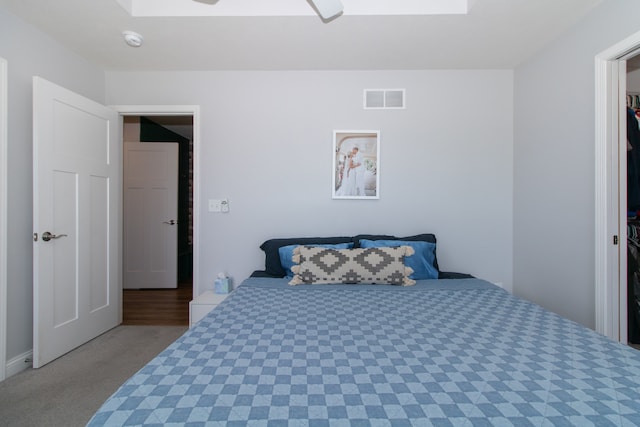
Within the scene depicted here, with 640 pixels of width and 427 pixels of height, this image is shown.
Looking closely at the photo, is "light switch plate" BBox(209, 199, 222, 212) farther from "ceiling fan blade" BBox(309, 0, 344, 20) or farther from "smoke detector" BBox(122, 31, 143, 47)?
"ceiling fan blade" BBox(309, 0, 344, 20)

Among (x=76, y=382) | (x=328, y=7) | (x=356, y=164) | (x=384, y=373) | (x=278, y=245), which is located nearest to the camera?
→ (x=384, y=373)

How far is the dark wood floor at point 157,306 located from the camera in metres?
3.11

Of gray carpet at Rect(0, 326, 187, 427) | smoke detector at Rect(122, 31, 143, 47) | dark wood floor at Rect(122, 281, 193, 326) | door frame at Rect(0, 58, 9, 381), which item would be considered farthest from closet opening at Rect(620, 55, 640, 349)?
door frame at Rect(0, 58, 9, 381)

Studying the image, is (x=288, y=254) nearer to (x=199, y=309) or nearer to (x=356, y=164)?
(x=199, y=309)

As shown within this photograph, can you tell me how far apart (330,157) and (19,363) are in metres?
2.58

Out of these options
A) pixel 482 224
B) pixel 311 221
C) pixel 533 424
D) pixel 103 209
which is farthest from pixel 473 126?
pixel 103 209

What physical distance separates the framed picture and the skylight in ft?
3.19

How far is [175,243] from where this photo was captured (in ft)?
14.2

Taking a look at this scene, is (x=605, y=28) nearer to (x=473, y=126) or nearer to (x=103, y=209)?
(x=473, y=126)

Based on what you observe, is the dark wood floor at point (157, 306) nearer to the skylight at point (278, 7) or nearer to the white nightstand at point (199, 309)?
the white nightstand at point (199, 309)

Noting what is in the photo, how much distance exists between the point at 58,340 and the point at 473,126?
357 centimetres

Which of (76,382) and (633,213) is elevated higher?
(633,213)

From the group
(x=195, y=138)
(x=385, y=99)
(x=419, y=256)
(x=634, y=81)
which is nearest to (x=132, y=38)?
(x=195, y=138)

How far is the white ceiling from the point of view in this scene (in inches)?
79.6
